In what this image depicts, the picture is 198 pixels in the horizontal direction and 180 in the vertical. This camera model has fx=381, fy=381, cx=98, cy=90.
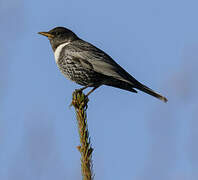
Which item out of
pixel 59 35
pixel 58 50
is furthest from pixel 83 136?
pixel 59 35

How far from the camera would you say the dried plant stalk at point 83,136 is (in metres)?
2.74

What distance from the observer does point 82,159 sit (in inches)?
111

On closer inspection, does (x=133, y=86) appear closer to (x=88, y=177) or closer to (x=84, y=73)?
(x=84, y=73)

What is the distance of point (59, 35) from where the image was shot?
6223 millimetres

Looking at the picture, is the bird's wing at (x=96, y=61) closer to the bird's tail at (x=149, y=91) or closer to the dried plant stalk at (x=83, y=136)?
the bird's tail at (x=149, y=91)

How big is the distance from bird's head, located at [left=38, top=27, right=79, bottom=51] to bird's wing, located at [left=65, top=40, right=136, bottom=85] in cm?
→ 50

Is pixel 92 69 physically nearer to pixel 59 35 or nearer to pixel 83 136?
pixel 59 35

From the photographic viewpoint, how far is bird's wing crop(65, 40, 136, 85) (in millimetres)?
5133

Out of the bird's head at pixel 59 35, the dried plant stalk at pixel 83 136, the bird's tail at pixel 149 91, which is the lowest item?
the dried plant stalk at pixel 83 136

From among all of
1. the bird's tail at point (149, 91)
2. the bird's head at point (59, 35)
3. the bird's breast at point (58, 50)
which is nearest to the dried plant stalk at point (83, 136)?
the bird's tail at point (149, 91)

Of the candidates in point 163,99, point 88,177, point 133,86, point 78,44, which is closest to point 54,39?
point 78,44

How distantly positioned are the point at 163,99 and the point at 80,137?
6.64ft

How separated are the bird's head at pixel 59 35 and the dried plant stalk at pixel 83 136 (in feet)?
9.54

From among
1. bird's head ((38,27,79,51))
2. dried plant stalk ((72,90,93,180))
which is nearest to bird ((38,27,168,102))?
bird's head ((38,27,79,51))
